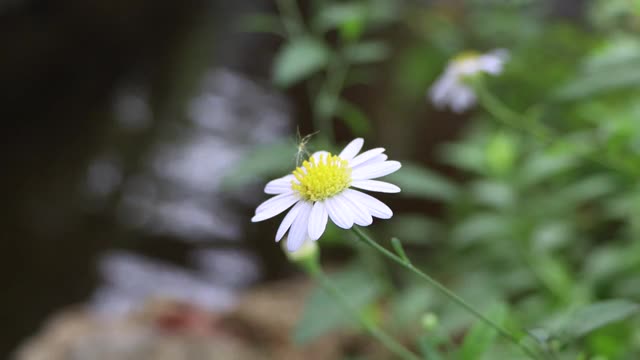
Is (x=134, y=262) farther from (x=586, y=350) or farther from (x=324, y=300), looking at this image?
(x=586, y=350)

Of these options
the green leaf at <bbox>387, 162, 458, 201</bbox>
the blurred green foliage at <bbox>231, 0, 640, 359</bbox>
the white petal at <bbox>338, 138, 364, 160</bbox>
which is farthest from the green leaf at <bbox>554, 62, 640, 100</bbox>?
the white petal at <bbox>338, 138, 364, 160</bbox>

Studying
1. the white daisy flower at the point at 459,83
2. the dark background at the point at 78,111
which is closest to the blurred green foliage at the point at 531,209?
the white daisy flower at the point at 459,83

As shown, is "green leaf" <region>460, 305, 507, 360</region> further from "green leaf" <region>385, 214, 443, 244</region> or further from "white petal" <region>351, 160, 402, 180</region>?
"green leaf" <region>385, 214, 443, 244</region>

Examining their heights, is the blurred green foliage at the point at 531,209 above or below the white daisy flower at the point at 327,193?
above

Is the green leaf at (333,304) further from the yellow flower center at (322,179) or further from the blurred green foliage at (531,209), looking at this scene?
the yellow flower center at (322,179)

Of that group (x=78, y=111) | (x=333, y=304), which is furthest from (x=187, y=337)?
(x=78, y=111)

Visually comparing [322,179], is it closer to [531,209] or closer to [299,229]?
[299,229]

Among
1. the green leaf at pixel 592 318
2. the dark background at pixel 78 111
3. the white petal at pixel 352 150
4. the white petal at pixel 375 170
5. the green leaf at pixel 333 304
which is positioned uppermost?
the dark background at pixel 78 111
